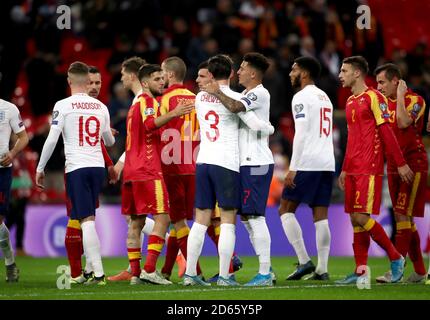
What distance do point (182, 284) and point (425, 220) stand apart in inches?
283

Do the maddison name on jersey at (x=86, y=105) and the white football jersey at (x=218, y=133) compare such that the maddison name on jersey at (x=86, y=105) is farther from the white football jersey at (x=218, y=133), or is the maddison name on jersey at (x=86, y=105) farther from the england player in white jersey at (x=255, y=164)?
the england player in white jersey at (x=255, y=164)

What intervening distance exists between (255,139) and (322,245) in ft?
6.15

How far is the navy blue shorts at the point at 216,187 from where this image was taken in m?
9.93

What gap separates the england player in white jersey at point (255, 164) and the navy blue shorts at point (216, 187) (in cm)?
14

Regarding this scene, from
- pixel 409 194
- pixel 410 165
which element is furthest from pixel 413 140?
pixel 409 194

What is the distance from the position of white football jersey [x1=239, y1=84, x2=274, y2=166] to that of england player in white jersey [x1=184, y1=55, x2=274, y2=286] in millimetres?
127

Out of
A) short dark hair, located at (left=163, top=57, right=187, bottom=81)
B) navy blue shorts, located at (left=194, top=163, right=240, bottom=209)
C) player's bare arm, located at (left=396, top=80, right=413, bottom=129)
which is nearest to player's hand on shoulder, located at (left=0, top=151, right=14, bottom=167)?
short dark hair, located at (left=163, top=57, right=187, bottom=81)

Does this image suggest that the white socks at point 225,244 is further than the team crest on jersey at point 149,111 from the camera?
No

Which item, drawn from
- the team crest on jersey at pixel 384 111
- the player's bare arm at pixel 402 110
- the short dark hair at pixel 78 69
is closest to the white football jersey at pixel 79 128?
the short dark hair at pixel 78 69

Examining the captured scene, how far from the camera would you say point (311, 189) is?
452 inches

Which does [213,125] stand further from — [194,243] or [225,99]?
[194,243]

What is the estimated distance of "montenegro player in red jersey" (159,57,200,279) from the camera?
35.8 ft

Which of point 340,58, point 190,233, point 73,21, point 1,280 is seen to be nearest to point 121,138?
point 73,21

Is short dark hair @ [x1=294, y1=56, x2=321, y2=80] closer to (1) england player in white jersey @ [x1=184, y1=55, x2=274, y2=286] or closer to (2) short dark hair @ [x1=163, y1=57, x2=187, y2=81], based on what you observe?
(2) short dark hair @ [x1=163, y1=57, x2=187, y2=81]
